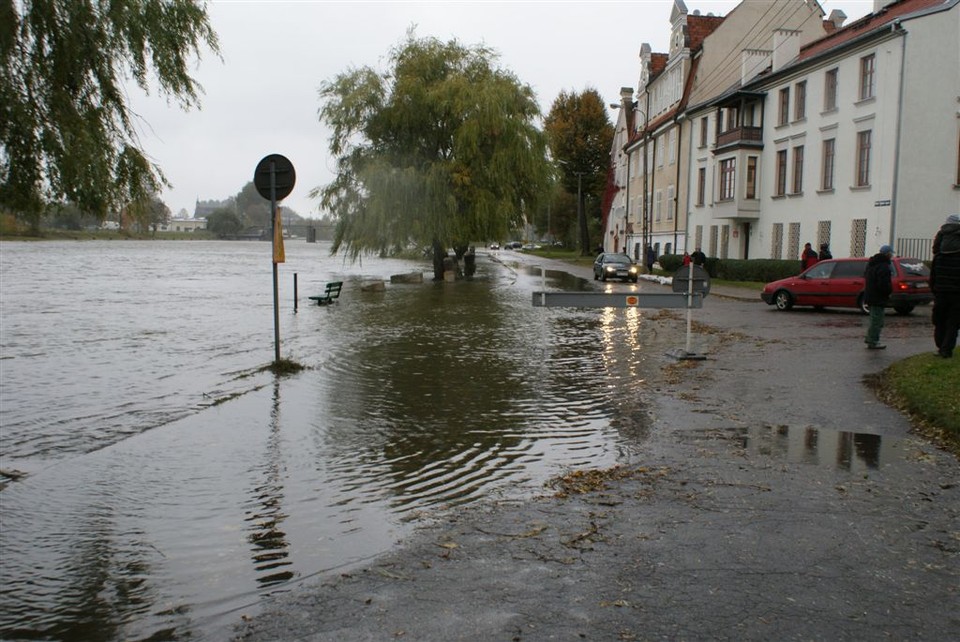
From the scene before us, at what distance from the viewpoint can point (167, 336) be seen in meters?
18.1

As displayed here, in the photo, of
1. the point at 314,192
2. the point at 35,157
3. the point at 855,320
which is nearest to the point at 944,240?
the point at 855,320

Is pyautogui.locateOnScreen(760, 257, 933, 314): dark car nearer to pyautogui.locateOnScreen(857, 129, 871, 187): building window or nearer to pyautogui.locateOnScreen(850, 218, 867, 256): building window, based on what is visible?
pyautogui.locateOnScreen(850, 218, 867, 256): building window

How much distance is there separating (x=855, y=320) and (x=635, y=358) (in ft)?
30.7

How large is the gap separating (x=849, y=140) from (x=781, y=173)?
242 inches

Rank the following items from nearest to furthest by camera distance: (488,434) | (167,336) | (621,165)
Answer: (488,434) → (167,336) → (621,165)

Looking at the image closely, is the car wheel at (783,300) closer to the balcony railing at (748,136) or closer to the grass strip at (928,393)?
the grass strip at (928,393)

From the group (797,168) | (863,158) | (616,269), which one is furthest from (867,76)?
(616,269)

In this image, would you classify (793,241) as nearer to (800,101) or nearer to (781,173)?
(781,173)

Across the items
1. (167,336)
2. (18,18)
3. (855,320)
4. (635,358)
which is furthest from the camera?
(855,320)

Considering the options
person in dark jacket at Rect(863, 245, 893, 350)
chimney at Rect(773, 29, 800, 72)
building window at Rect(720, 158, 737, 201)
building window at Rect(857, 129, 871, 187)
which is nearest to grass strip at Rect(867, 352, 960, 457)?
person in dark jacket at Rect(863, 245, 893, 350)

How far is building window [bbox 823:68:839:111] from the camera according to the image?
33.5m

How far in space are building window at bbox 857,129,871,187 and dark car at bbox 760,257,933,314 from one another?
9519mm

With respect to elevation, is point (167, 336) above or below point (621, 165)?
below

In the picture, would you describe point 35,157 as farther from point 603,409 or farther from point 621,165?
point 621,165
